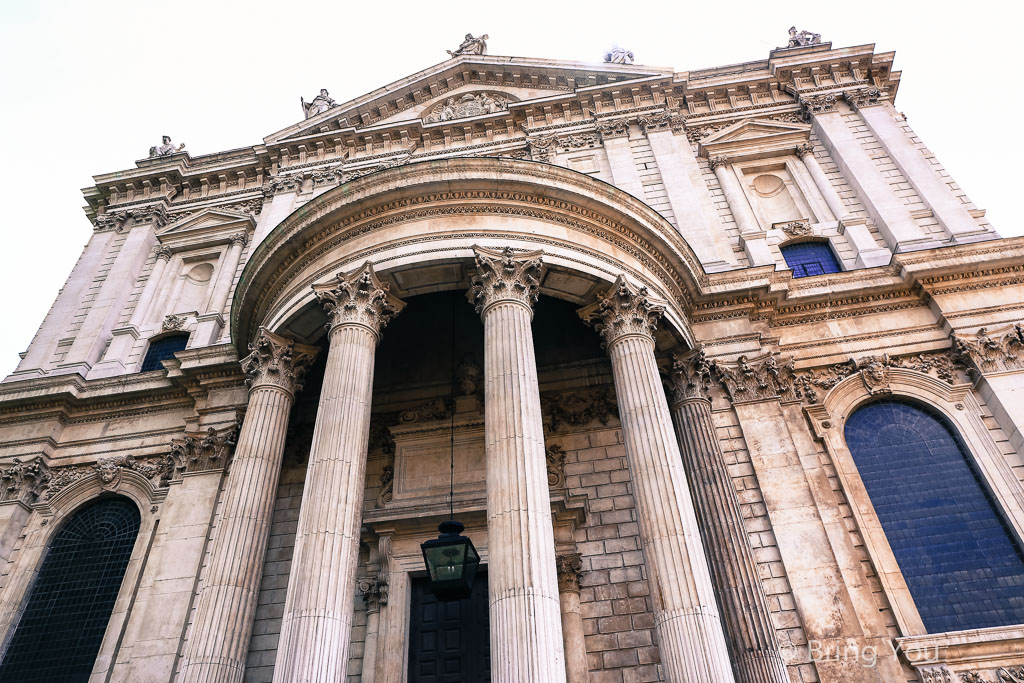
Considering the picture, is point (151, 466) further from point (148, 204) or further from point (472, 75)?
point (472, 75)

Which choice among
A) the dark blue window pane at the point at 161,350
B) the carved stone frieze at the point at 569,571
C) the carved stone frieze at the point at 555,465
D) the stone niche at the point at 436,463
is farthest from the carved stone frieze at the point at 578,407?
the dark blue window pane at the point at 161,350

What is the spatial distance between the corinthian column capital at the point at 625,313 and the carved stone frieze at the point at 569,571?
426 cm

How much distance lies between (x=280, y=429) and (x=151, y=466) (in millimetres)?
5472

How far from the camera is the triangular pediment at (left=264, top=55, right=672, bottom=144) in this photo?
2433 centimetres

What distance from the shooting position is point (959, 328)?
50.3 feet

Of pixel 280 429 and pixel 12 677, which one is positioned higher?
pixel 280 429

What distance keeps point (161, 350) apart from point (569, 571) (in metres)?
13.9

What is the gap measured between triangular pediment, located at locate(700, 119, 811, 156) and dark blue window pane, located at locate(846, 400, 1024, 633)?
9600 mm

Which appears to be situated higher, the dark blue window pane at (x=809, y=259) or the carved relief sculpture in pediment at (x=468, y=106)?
the carved relief sculpture in pediment at (x=468, y=106)

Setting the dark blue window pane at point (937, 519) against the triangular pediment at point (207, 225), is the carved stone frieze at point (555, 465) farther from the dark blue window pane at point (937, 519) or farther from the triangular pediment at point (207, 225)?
the triangular pediment at point (207, 225)

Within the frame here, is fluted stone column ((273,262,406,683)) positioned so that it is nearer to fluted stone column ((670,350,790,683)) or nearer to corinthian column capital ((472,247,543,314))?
corinthian column capital ((472,247,543,314))

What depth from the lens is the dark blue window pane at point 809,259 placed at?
18391mm

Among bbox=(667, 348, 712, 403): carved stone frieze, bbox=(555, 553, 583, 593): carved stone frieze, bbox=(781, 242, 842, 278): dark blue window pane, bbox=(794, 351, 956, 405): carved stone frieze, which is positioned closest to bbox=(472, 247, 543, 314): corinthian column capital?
bbox=(667, 348, 712, 403): carved stone frieze

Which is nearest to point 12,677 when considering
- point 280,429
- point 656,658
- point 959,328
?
point 280,429
